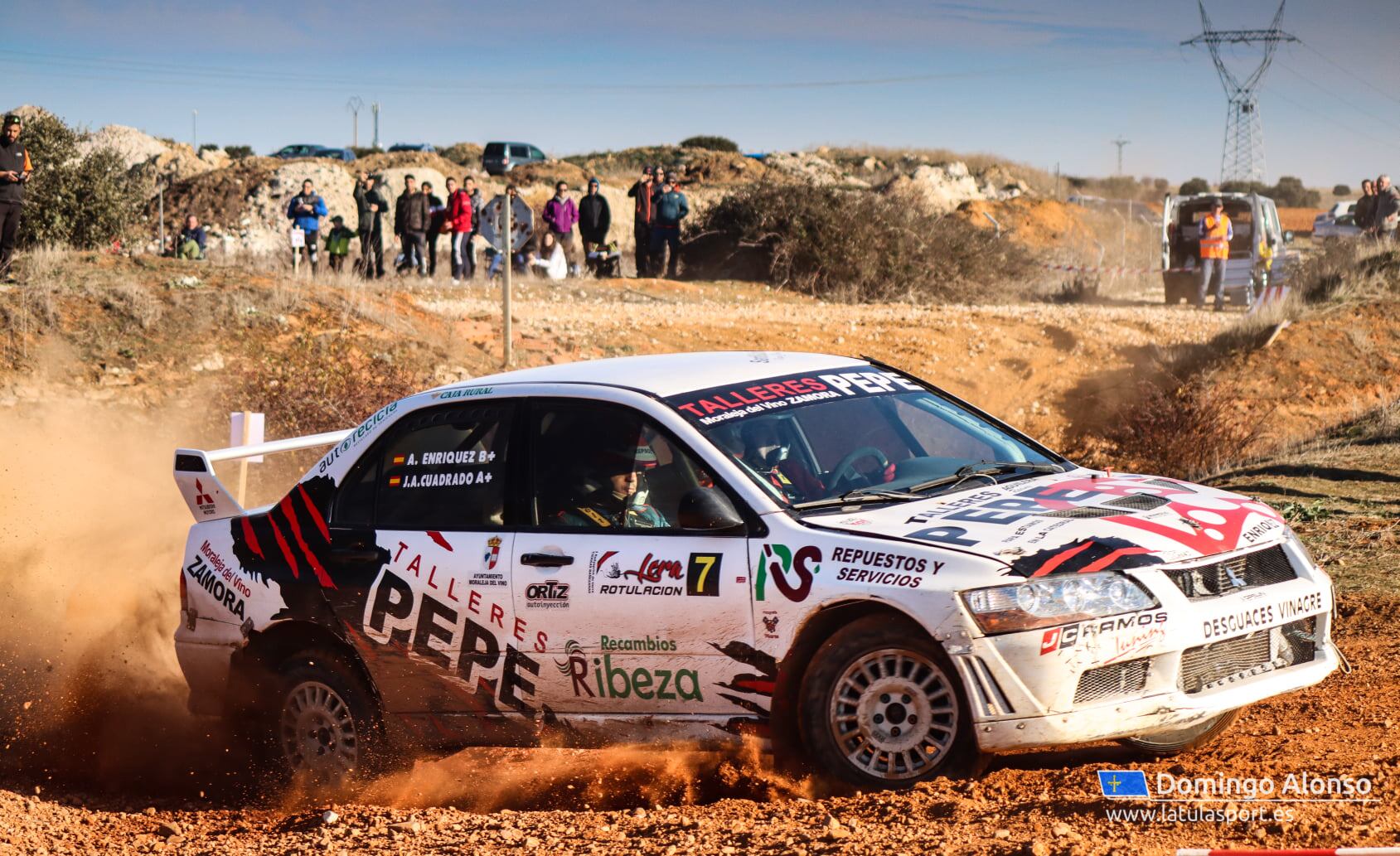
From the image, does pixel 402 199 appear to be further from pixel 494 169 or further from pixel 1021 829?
pixel 494 169

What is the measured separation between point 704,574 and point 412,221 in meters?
20.5

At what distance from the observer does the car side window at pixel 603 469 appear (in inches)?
215

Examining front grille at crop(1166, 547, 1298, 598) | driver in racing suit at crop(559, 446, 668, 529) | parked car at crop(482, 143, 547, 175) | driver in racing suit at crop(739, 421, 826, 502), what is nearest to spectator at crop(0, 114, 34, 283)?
driver in racing suit at crop(559, 446, 668, 529)

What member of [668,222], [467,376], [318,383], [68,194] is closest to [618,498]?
[318,383]

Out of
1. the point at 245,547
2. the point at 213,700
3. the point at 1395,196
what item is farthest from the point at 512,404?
the point at 1395,196

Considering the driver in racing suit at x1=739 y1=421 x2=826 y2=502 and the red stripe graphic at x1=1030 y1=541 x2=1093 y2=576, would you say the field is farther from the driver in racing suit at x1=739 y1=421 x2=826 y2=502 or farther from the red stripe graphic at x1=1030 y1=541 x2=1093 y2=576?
the driver in racing suit at x1=739 y1=421 x2=826 y2=502

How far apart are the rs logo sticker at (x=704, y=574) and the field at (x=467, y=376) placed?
2.13 feet

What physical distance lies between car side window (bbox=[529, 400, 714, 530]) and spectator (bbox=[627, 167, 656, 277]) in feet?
66.6

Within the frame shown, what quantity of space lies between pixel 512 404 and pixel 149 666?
11.2 feet

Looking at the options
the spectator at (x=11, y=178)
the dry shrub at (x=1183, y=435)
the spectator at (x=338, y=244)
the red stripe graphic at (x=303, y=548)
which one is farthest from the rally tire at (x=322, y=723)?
Result: the spectator at (x=338, y=244)

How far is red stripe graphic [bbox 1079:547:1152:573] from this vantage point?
470 centimetres

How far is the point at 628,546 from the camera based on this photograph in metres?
5.39

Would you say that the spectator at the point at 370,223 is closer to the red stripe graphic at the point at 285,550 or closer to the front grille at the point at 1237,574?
the red stripe graphic at the point at 285,550

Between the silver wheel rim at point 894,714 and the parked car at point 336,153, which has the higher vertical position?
the parked car at point 336,153
